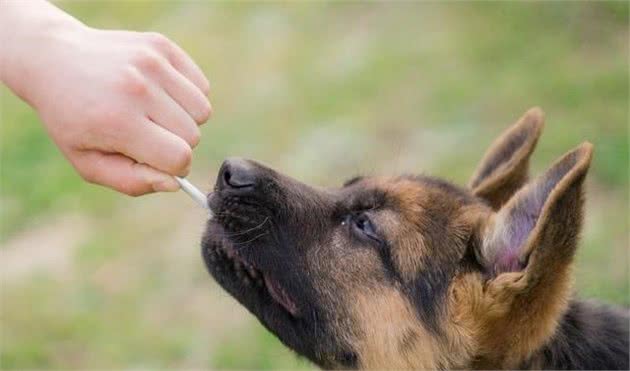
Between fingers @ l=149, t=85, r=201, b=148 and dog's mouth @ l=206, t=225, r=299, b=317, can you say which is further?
dog's mouth @ l=206, t=225, r=299, b=317

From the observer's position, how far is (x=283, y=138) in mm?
8469

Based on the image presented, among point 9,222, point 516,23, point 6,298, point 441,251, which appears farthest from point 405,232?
point 516,23

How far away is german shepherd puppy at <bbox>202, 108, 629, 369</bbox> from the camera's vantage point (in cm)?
406

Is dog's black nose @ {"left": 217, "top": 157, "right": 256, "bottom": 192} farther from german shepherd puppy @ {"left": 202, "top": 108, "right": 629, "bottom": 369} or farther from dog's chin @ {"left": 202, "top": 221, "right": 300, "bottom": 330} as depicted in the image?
dog's chin @ {"left": 202, "top": 221, "right": 300, "bottom": 330}

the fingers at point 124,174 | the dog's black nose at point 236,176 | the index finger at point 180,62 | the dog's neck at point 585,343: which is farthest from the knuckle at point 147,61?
the dog's neck at point 585,343

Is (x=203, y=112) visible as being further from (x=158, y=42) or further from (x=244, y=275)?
(x=244, y=275)

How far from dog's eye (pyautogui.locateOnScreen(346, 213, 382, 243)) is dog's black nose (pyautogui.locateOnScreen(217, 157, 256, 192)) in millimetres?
504

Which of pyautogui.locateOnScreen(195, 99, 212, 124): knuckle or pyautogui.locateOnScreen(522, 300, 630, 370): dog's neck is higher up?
pyautogui.locateOnScreen(195, 99, 212, 124): knuckle

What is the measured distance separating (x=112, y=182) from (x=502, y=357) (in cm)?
177

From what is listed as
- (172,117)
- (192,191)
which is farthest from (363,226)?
(172,117)

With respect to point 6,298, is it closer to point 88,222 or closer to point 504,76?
point 88,222

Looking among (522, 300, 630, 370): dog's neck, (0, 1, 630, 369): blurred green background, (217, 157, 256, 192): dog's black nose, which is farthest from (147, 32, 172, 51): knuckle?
(0, 1, 630, 369): blurred green background

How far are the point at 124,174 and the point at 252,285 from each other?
0.78 metres

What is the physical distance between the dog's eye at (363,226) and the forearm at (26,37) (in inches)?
57.2
